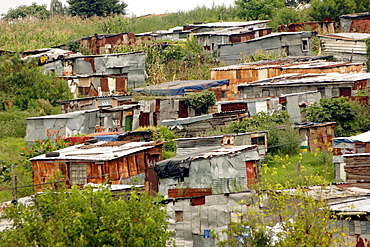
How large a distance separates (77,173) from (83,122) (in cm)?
793

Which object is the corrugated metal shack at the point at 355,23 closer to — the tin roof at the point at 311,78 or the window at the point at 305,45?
the window at the point at 305,45

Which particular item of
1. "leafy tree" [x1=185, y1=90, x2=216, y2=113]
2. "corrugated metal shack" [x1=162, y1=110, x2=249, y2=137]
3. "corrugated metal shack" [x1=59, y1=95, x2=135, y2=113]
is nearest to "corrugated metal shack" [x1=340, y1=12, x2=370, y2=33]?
"leafy tree" [x1=185, y1=90, x2=216, y2=113]

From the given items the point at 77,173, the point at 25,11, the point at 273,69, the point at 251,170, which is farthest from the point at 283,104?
the point at 25,11

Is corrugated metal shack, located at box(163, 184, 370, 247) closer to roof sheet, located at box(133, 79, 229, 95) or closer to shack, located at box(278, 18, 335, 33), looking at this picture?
roof sheet, located at box(133, 79, 229, 95)

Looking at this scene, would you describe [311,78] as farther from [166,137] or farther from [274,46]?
[274,46]

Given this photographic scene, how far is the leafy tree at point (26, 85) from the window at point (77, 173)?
1309 centimetres

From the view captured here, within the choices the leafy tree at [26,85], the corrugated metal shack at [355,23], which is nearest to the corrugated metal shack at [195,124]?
the leafy tree at [26,85]

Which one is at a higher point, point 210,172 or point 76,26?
point 76,26

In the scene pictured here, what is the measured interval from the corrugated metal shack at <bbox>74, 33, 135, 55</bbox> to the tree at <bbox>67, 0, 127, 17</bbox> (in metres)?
19.7

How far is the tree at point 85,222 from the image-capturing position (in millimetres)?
11922

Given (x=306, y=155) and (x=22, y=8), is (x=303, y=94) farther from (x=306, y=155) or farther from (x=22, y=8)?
(x=22, y=8)

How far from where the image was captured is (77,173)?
65.1 ft

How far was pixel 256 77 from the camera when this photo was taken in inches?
1339

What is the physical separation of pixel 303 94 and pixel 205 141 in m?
6.76
